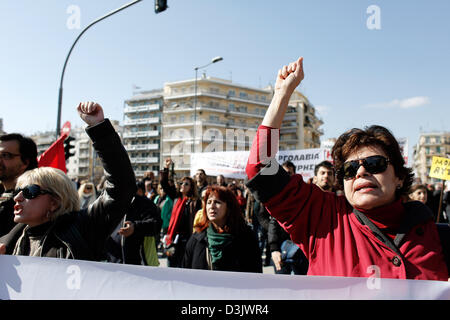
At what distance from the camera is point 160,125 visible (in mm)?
86750

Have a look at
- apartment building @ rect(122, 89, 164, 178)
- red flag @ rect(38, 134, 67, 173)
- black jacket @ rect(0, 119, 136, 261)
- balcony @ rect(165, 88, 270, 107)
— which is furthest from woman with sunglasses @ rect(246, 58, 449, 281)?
apartment building @ rect(122, 89, 164, 178)

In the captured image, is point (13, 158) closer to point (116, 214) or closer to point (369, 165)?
point (116, 214)

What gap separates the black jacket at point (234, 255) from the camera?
332 centimetres

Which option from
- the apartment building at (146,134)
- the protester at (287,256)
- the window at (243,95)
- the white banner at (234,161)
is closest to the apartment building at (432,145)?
the window at (243,95)

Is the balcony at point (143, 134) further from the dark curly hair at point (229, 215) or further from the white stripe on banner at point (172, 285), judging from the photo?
the white stripe on banner at point (172, 285)

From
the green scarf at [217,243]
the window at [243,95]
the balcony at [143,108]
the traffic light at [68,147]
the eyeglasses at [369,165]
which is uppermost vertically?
the window at [243,95]

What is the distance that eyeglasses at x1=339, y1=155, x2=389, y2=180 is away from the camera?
1.75 metres

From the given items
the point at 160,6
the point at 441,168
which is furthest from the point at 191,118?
the point at 441,168

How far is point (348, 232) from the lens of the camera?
5.59 feet

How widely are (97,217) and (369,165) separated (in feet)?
5.25

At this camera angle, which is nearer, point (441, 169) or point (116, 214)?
point (116, 214)

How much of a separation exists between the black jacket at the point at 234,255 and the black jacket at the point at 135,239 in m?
1.30
